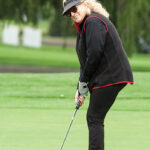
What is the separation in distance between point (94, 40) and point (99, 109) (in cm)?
65

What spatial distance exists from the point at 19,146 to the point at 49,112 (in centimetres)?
274

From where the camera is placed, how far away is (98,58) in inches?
185

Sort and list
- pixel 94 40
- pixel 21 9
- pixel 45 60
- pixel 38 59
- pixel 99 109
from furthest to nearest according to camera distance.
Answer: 1. pixel 38 59
2. pixel 45 60
3. pixel 21 9
4. pixel 99 109
5. pixel 94 40

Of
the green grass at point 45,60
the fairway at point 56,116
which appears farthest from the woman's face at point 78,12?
the green grass at point 45,60

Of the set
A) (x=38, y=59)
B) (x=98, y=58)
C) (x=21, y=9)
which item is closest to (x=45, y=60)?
(x=38, y=59)

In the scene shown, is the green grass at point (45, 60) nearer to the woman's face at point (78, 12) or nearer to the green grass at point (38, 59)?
the green grass at point (38, 59)

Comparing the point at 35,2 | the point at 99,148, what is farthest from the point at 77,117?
the point at 35,2

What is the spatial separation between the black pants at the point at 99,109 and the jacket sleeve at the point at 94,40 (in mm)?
261

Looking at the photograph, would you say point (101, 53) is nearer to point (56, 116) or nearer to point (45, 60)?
point (56, 116)

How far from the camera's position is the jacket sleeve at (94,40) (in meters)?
4.62

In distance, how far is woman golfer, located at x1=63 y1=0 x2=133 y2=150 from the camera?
4.65 meters

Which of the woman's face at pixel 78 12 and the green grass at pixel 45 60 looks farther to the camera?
the green grass at pixel 45 60

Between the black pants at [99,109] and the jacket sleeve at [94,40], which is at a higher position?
the jacket sleeve at [94,40]

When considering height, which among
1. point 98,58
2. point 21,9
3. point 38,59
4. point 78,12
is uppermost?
point 78,12
